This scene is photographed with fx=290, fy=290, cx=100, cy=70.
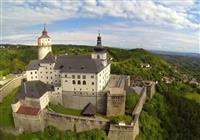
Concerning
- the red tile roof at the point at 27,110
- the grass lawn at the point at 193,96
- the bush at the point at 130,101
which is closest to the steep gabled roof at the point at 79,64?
the bush at the point at 130,101

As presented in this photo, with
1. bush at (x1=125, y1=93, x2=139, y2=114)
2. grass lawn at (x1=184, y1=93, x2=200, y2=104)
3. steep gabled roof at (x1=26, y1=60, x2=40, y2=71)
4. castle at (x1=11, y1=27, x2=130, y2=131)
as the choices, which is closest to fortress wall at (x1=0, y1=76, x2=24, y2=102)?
castle at (x1=11, y1=27, x2=130, y2=131)

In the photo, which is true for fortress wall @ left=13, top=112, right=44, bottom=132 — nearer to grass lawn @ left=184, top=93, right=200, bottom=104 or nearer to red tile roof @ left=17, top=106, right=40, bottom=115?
red tile roof @ left=17, top=106, right=40, bottom=115

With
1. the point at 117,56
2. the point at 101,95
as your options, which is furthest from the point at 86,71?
the point at 117,56

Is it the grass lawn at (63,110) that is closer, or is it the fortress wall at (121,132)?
the fortress wall at (121,132)

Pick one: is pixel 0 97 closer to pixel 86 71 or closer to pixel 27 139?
pixel 27 139

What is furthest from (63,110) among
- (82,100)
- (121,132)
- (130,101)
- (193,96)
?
(193,96)

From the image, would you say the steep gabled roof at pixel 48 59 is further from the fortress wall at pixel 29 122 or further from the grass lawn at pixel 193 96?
the grass lawn at pixel 193 96
